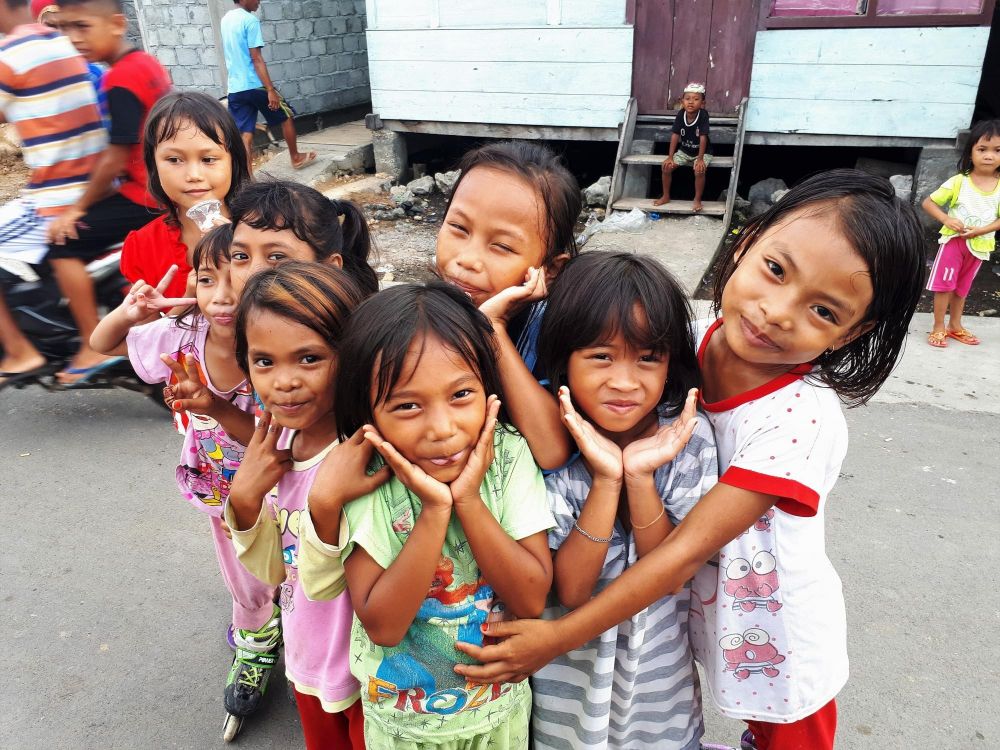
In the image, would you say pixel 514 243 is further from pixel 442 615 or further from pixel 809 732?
pixel 809 732

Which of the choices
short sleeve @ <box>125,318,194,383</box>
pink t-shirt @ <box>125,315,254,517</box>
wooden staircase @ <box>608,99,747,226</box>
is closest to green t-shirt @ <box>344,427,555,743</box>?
pink t-shirt @ <box>125,315,254,517</box>

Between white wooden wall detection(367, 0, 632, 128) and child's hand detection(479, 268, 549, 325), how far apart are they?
6013 millimetres

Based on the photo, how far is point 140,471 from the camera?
3.36 m

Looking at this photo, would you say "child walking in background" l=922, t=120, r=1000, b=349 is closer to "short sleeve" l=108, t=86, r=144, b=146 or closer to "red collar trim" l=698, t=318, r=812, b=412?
"red collar trim" l=698, t=318, r=812, b=412

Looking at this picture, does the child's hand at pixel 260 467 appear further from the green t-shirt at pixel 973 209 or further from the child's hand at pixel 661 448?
the green t-shirt at pixel 973 209

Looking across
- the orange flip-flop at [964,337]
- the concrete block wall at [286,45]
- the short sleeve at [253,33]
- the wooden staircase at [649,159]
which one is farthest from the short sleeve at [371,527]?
the concrete block wall at [286,45]

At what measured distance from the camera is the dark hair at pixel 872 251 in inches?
45.9

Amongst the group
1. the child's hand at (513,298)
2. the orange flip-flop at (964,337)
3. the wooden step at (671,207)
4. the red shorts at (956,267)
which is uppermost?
the child's hand at (513,298)

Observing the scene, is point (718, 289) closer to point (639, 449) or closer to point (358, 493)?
point (639, 449)

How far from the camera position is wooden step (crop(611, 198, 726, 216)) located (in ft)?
20.9

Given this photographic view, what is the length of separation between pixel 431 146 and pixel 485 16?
206cm

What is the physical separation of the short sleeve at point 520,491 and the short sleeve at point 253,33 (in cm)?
723

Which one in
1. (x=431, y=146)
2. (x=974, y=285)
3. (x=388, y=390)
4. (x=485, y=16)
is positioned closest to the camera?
(x=388, y=390)

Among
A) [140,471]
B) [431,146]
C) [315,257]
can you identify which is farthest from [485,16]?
[315,257]
